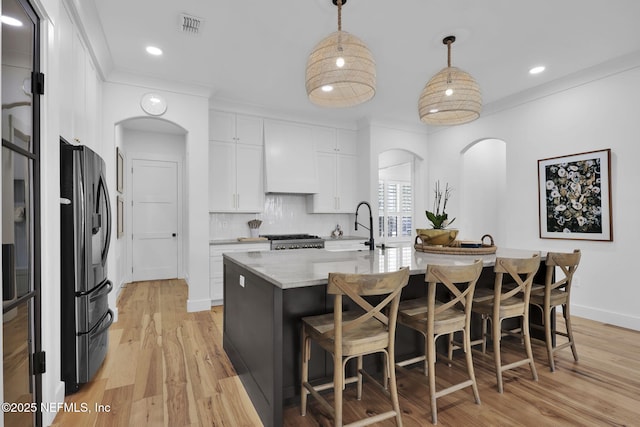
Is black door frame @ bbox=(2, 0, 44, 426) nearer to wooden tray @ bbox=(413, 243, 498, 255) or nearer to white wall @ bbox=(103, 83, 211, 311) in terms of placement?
white wall @ bbox=(103, 83, 211, 311)

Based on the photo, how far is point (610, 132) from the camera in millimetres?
3602

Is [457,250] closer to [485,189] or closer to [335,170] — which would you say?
[335,170]

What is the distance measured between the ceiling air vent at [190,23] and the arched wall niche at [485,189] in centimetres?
449

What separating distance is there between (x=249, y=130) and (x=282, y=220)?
5.00 feet

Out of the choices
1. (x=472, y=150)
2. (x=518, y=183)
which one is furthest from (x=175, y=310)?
(x=472, y=150)

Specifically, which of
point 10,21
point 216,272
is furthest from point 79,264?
point 216,272

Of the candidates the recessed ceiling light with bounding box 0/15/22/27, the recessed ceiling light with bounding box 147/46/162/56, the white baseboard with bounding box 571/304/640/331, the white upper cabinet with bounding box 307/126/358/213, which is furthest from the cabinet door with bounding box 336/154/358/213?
the recessed ceiling light with bounding box 0/15/22/27

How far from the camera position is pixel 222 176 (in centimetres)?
478

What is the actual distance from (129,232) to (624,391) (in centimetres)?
652

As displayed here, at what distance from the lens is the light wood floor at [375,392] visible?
1.94 m

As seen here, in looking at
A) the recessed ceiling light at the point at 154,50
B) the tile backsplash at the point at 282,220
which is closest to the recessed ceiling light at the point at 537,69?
the tile backsplash at the point at 282,220

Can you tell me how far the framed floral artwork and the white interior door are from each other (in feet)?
19.3

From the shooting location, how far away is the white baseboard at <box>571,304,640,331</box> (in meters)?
3.43

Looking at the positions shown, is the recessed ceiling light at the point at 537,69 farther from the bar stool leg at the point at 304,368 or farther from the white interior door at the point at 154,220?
the white interior door at the point at 154,220
